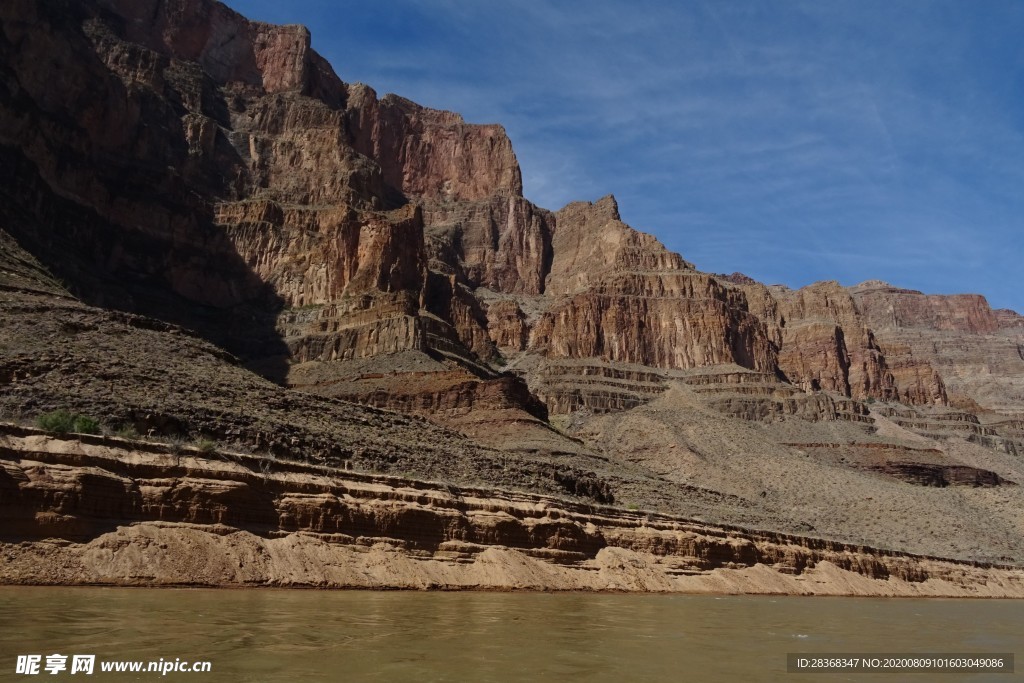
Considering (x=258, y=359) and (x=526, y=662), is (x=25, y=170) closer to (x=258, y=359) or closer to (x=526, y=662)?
(x=258, y=359)

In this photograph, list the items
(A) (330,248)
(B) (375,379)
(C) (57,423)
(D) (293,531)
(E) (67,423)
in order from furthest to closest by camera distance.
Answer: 1. (A) (330,248)
2. (B) (375,379)
3. (E) (67,423)
4. (D) (293,531)
5. (C) (57,423)

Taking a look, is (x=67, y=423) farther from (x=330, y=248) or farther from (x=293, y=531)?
(x=330, y=248)

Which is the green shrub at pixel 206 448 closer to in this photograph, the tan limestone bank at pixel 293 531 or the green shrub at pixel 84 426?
the tan limestone bank at pixel 293 531

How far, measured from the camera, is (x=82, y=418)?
28688mm

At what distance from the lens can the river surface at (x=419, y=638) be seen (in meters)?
12.6

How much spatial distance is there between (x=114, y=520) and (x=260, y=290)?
302 ft

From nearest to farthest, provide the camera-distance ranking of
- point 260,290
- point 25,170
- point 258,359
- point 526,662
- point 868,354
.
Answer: point 526,662
point 25,170
point 258,359
point 260,290
point 868,354

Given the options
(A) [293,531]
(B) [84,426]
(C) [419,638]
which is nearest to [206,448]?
(B) [84,426]

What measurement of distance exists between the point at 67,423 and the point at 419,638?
16.0m

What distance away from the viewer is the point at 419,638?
16188 mm

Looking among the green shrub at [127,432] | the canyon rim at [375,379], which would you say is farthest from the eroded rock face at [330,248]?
the green shrub at [127,432]

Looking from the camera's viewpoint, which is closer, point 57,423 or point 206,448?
point 57,423

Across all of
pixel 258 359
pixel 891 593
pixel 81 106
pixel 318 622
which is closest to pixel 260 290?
pixel 258 359

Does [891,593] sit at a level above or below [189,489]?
below
